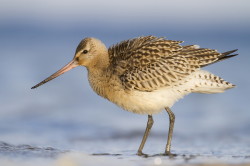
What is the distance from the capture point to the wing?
9148 millimetres

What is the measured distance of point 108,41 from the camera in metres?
28.4

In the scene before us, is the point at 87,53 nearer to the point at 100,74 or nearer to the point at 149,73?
the point at 100,74

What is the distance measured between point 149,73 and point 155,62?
20 centimetres

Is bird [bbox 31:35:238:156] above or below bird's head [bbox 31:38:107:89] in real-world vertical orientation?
below

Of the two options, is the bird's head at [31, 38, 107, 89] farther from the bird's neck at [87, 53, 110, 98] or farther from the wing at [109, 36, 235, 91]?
the wing at [109, 36, 235, 91]

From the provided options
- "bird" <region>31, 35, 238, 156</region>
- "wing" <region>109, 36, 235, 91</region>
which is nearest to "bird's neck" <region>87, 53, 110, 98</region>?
"bird" <region>31, 35, 238, 156</region>

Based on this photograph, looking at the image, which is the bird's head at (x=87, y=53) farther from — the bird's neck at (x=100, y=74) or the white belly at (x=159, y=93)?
the white belly at (x=159, y=93)

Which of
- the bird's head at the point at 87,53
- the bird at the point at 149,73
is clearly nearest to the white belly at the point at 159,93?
the bird at the point at 149,73

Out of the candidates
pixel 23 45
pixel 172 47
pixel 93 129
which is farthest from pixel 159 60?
pixel 23 45

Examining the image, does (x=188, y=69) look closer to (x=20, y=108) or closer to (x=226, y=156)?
(x=226, y=156)

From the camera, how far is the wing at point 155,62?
9.15 m

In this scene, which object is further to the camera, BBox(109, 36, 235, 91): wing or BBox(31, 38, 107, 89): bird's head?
BBox(31, 38, 107, 89): bird's head

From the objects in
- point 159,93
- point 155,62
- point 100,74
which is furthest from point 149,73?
point 100,74

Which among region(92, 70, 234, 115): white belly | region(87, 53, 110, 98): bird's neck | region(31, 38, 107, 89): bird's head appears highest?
region(31, 38, 107, 89): bird's head
